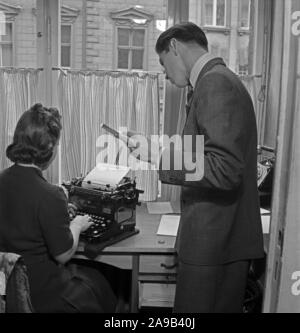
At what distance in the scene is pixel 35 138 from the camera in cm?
169

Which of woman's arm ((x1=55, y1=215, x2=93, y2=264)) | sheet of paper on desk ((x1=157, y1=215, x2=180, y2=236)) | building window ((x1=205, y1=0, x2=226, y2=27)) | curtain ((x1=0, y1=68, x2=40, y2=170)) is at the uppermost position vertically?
building window ((x1=205, y1=0, x2=226, y2=27))

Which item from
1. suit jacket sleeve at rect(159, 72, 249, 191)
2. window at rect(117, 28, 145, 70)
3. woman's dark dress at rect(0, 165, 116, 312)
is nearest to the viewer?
suit jacket sleeve at rect(159, 72, 249, 191)

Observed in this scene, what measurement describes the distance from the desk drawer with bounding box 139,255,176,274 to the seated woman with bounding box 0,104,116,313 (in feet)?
0.92

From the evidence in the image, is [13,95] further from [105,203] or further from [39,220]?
[39,220]

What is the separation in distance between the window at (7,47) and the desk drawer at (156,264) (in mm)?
1438

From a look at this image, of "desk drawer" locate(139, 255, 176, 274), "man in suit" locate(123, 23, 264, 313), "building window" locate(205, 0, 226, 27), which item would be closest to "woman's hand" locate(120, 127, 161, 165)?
"man in suit" locate(123, 23, 264, 313)

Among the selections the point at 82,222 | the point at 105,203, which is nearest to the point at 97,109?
the point at 105,203

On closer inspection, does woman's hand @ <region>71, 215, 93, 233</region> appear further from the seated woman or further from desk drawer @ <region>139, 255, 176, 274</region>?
desk drawer @ <region>139, 255, 176, 274</region>

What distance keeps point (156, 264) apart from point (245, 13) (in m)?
1.62

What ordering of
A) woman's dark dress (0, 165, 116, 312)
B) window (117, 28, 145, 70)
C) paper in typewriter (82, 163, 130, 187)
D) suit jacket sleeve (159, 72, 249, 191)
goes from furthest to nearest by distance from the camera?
window (117, 28, 145, 70)
paper in typewriter (82, 163, 130, 187)
woman's dark dress (0, 165, 116, 312)
suit jacket sleeve (159, 72, 249, 191)

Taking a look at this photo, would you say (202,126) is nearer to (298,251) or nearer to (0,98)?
(298,251)

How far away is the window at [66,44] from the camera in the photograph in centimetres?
256

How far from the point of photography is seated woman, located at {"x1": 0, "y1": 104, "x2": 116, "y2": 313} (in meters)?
1.60

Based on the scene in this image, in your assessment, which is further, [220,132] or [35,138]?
[35,138]
